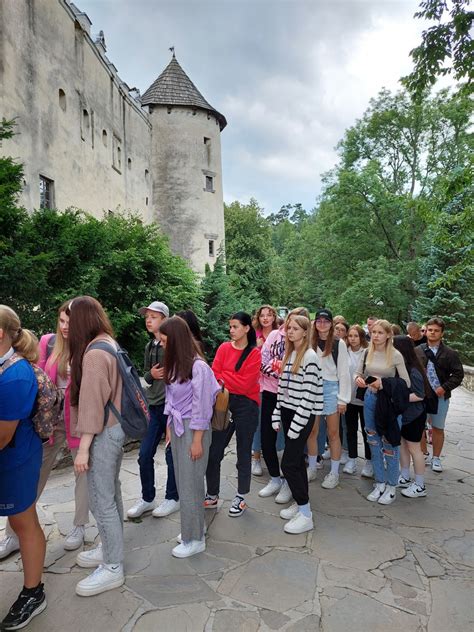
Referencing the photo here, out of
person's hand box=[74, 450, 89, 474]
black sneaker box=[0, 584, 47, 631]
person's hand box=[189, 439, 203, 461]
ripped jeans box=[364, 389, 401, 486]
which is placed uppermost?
person's hand box=[74, 450, 89, 474]

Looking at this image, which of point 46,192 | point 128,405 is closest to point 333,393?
point 128,405

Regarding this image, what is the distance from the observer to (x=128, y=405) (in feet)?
10.3

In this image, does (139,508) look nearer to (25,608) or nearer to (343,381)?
(25,608)

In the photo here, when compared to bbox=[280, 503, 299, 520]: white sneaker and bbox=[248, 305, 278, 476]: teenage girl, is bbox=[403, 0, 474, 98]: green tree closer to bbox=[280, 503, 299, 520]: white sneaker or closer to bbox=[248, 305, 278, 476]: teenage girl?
bbox=[248, 305, 278, 476]: teenage girl

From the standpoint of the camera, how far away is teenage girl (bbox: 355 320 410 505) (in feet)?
15.4

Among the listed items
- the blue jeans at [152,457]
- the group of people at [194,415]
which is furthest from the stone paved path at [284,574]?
the blue jeans at [152,457]

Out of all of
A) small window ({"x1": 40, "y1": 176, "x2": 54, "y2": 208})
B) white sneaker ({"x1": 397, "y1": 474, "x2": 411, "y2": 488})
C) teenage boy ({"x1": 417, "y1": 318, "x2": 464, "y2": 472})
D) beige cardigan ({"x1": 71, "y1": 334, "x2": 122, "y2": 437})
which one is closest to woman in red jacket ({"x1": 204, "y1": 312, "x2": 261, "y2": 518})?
beige cardigan ({"x1": 71, "y1": 334, "x2": 122, "y2": 437})

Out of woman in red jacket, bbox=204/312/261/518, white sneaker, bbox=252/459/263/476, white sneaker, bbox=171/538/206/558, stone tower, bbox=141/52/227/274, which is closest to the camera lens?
white sneaker, bbox=171/538/206/558

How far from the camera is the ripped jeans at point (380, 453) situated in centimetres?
469

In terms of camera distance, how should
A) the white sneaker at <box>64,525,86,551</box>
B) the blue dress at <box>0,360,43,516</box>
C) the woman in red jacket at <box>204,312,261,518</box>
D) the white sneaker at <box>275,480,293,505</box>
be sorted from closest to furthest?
the blue dress at <box>0,360,43,516</box>
the white sneaker at <box>64,525,86,551</box>
the woman in red jacket at <box>204,312,261,518</box>
the white sneaker at <box>275,480,293,505</box>

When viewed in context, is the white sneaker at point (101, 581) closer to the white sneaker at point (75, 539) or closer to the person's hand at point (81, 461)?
the white sneaker at point (75, 539)

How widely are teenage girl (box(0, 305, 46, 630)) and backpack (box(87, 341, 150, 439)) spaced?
19.0 inches

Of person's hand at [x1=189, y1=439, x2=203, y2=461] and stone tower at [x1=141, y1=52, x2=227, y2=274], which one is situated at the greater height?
stone tower at [x1=141, y1=52, x2=227, y2=274]

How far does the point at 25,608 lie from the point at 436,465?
5088mm
